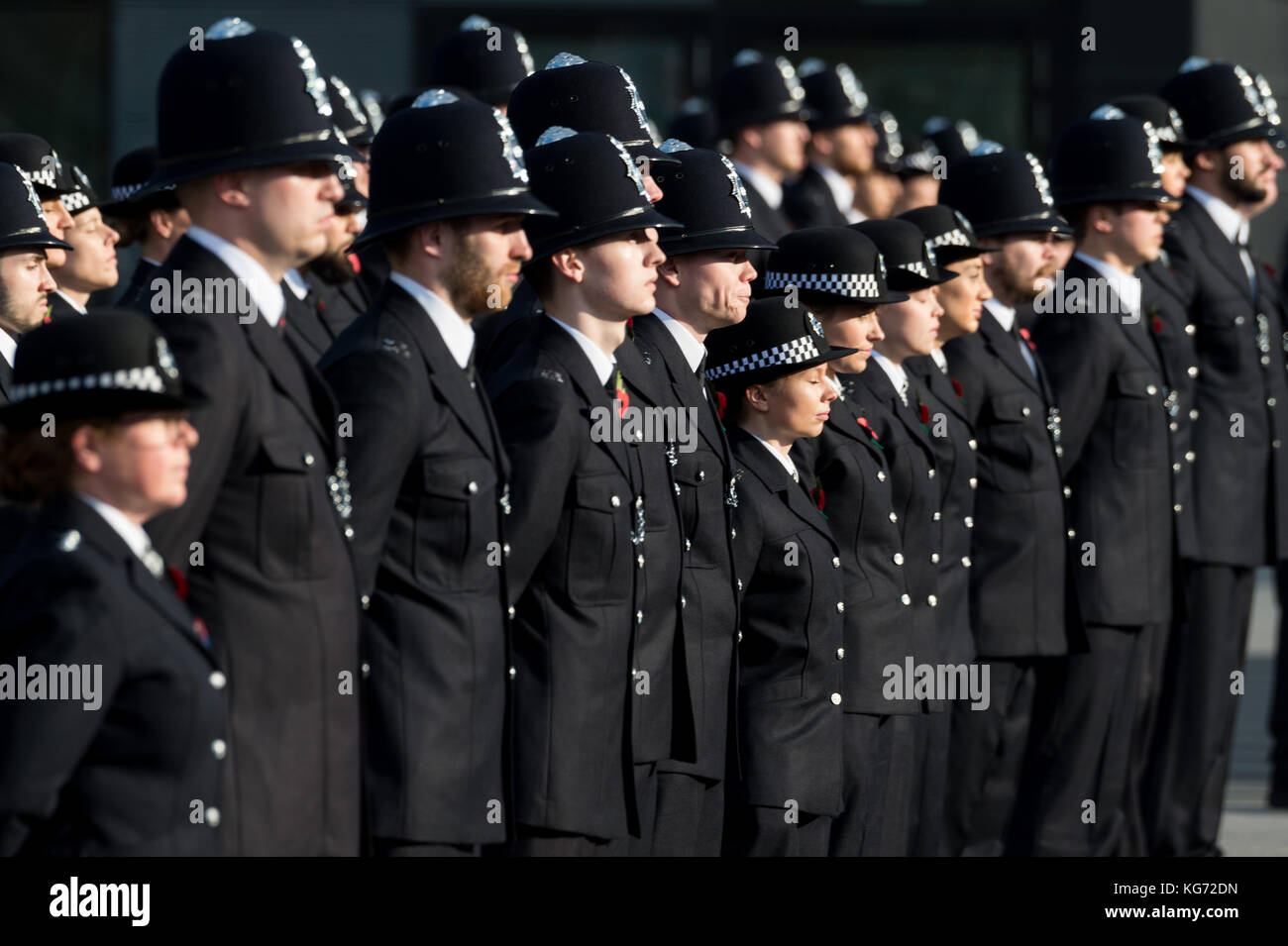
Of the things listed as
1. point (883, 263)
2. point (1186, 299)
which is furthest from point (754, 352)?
point (1186, 299)

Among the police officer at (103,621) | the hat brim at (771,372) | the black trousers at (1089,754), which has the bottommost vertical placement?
the black trousers at (1089,754)

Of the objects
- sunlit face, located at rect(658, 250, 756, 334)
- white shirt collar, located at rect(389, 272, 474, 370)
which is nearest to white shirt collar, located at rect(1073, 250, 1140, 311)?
sunlit face, located at rect(658, 250, 756, 334)

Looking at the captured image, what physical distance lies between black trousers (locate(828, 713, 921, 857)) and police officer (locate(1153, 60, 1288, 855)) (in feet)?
6.35

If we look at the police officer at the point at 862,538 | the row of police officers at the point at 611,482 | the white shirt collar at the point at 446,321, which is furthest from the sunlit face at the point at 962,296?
the white shirt collar at the point at 446,321

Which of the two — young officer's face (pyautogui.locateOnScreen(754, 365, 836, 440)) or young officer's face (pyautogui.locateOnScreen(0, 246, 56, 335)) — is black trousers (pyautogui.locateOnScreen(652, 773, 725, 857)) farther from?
young officer's face (pyautogui.locateOnScreen(0, 246, 56, 335))

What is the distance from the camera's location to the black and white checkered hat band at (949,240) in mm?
7355

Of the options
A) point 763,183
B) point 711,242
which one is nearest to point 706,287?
point 711,242

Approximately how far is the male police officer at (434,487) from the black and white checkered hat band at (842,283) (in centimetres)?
199

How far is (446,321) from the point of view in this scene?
4.71 meters

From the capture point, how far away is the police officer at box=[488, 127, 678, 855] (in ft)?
16.5

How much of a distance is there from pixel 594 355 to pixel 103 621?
1.92 m

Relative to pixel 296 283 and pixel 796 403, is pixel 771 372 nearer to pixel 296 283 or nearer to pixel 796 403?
pixel 796 403

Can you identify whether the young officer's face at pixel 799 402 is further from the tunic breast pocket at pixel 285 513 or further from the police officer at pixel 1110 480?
the tunic breast pocket at pixel 285 513
